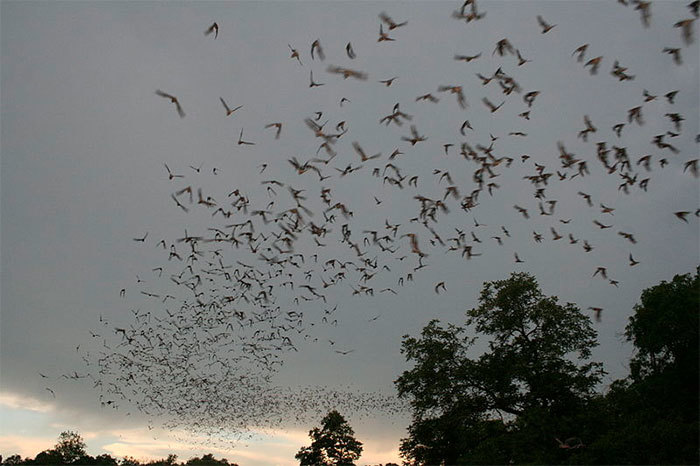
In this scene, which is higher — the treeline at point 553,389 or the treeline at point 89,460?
the treeline at point 553,389

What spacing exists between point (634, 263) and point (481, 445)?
59.1 ft

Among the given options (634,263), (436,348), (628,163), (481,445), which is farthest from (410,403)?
(628,163)

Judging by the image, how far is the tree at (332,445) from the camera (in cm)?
6259

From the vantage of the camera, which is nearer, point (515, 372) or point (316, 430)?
point (515, 372)

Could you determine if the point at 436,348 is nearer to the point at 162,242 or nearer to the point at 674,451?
the point at 674,451

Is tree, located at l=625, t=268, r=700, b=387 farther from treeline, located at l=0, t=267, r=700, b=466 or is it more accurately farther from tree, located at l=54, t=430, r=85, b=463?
tree, located at l=54, t=430, r=85, b=463

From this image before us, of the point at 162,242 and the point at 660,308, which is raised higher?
the point at 660,308

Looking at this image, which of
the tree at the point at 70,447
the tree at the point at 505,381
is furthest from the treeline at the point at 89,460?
the tree at the point at 505,381

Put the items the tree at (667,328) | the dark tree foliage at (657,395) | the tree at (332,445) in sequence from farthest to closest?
the tree at (332,445) < the tree at (667,328) < the dark tree foliage at (657,395)

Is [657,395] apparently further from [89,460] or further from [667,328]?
[89,460]

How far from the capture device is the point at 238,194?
16.3 m

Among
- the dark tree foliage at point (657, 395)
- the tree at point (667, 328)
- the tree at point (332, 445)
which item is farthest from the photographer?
the tree at point (332, 445)

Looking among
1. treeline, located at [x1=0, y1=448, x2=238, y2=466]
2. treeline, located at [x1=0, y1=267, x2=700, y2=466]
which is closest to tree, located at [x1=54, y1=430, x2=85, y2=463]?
treeline, located at [x1=0, y1=448, x2=238, y2=466]

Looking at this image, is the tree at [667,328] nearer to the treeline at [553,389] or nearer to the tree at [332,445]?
the treeline at [553,389]
